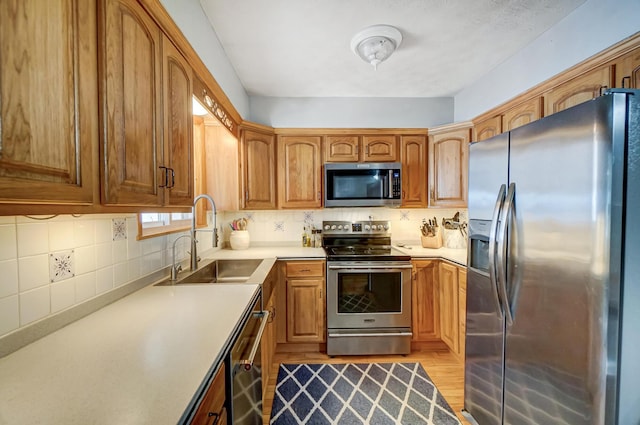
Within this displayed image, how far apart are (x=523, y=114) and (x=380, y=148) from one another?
117 centimetres

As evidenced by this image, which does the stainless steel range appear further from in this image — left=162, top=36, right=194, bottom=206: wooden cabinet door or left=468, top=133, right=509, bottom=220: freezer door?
left=162, top=36, right=194, bottom=206: wooden cabinet door

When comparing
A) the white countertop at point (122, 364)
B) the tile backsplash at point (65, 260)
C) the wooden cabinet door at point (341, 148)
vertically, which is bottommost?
the white countertop at point (122, 364)

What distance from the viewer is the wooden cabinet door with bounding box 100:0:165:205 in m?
0.74

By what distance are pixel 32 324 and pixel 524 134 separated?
202 cm

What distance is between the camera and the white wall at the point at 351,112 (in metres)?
2.75

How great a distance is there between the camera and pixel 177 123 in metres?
1.17

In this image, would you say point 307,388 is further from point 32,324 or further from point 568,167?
point 568,167

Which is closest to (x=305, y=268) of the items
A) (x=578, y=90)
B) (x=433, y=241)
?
(x=433, y=241)

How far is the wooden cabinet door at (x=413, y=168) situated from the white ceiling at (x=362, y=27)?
0.55 m

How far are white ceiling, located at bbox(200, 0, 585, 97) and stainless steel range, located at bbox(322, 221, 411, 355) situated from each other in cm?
166

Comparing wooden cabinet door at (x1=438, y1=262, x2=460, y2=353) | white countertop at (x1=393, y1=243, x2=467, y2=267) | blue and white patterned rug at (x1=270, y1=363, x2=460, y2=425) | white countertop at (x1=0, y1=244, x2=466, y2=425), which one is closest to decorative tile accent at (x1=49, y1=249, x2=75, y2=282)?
white countertop at (x1=0, y1=244, x2=466, y2=425)

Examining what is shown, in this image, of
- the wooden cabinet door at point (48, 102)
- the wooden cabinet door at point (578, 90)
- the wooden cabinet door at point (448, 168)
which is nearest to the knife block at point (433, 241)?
the wooden cabinet door at point (448, 168)

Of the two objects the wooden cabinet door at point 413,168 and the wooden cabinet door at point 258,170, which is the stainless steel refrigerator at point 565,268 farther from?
the wooden cabinet door at point 258,170

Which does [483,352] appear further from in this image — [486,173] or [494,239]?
[486,173]
